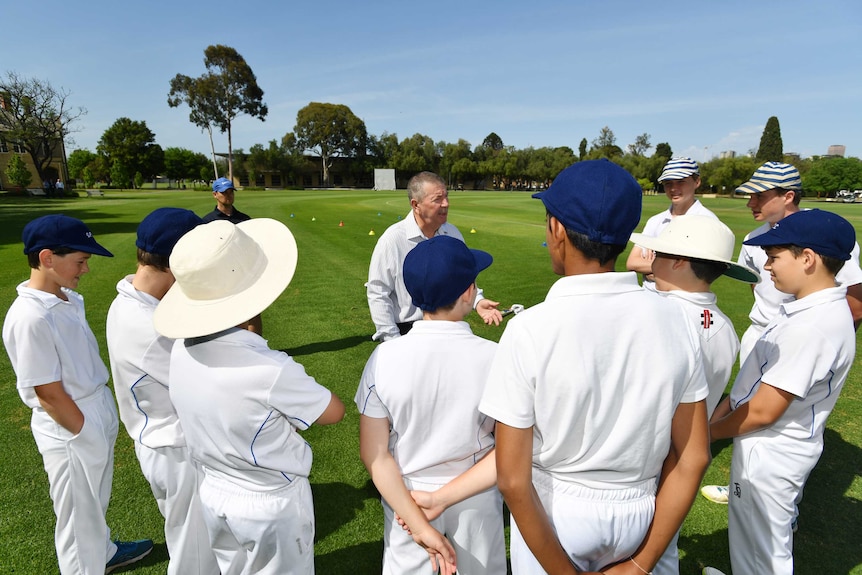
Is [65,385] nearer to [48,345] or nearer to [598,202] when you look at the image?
[48,345]

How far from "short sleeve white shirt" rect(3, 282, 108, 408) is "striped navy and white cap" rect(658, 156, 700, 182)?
545 centimetres

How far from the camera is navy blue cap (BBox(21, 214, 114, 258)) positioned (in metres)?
2.84

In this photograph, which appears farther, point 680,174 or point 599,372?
point 680,174

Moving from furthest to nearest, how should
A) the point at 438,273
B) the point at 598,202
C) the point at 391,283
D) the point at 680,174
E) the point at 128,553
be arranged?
1. the point at 680,174
2. the point at 391,283
3. the point at 128,553
4. the point at 438,273
5. the point at 598,202

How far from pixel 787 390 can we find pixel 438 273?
6.31 ft

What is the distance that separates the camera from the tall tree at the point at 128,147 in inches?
2963

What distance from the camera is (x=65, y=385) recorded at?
287 centimetres

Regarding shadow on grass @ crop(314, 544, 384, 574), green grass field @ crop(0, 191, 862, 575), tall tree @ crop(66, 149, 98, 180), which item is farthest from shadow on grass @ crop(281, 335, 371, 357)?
tall tree @ crop(66, 149, 98, 180)

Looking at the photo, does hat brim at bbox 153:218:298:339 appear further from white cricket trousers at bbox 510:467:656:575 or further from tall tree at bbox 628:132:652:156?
tall tree at bbox 628:132:652:156

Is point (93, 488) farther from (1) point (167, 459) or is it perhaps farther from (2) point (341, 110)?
(2) point (341, 110)

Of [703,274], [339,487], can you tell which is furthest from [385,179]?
[703,274]

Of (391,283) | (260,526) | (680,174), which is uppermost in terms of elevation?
(680,174)

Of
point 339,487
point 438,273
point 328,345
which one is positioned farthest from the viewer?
point 328,345

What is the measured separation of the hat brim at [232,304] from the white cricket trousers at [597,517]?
1.46 m
